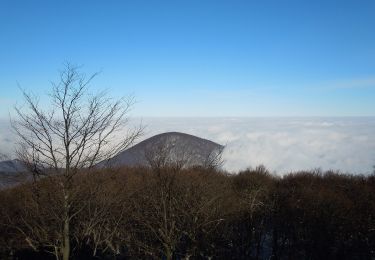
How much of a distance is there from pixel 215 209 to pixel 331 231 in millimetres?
8473

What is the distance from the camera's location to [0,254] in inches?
991

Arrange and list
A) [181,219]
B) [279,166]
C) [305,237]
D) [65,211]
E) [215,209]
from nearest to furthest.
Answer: [65,211]
[181,219]
[215,209]
[305,237]
[279,166]

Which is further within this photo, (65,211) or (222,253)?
(222,253)

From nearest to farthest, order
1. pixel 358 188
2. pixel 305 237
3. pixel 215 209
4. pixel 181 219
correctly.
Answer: pixel 181 219, pixel 215 209, pixel 305 237, pixel 358 188

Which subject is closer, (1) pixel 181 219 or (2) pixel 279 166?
(1) pixel 181 219

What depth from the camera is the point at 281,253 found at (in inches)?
1009

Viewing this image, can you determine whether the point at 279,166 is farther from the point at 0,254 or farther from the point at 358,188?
the point at 0,254

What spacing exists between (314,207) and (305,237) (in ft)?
6.91

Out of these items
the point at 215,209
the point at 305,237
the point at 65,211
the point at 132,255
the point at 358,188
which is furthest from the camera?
the point at 358,188

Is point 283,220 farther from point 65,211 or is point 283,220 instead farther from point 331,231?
point 65,211

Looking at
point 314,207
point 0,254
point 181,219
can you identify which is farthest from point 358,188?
point 0,254

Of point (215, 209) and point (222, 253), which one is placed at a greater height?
point (215, 209)

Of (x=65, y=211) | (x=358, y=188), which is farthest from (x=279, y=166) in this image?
(x=65, y=211)

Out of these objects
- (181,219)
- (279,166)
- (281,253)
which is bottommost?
(279,166)
